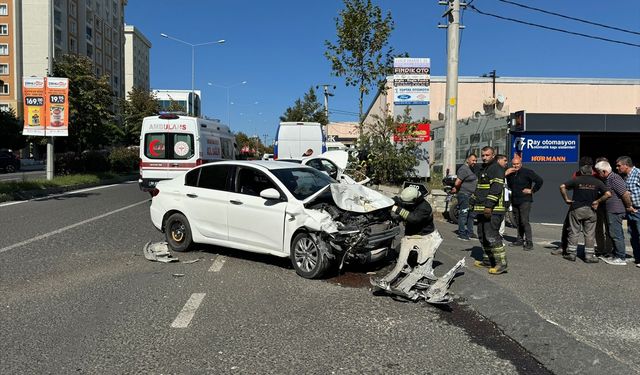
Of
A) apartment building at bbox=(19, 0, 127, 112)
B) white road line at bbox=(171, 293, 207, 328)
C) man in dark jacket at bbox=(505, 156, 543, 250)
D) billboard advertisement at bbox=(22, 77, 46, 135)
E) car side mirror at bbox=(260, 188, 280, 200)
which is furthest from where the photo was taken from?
apartment building at bbox=(19, 0, 127, 112)

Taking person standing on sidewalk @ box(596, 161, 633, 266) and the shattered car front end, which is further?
person standing on sidewalk @ box(596, 161, 633, 266)

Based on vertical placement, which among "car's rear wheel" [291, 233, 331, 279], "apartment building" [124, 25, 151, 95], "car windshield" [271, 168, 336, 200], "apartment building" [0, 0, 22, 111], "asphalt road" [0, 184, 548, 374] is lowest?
"asphalt road" [0, 184, 548, 374]

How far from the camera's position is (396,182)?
1817 centimetres

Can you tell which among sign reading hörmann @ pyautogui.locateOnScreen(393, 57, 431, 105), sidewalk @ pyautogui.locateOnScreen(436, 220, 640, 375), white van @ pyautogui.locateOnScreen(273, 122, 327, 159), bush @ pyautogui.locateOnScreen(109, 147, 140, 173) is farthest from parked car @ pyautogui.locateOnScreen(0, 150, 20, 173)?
sidewalk @ pyautogui.locateOnScreen(436, 220, 640, 375)

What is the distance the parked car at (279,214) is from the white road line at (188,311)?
1.51 m

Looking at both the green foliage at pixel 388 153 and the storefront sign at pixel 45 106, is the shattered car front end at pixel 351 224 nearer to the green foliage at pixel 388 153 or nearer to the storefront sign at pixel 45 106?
the green foliage at pixel 388 153

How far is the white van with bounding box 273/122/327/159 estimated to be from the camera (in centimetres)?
1986

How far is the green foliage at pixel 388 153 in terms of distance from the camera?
1789 centimetres

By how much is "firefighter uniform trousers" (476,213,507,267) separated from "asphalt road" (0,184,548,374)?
2.39 ft

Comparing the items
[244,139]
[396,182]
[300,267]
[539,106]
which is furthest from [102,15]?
[300,267]

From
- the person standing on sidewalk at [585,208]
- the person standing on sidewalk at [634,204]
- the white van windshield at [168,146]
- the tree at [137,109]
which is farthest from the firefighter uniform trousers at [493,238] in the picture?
the tree at [137,109]

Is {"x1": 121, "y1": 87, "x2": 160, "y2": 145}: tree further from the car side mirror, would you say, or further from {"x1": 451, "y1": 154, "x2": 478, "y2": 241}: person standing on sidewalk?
the car side mirror

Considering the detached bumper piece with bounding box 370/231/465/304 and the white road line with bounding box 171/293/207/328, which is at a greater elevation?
the detached bumper piece with bounding box 370/231/465/304

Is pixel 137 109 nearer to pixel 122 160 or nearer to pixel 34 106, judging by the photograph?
pixel 122 160
